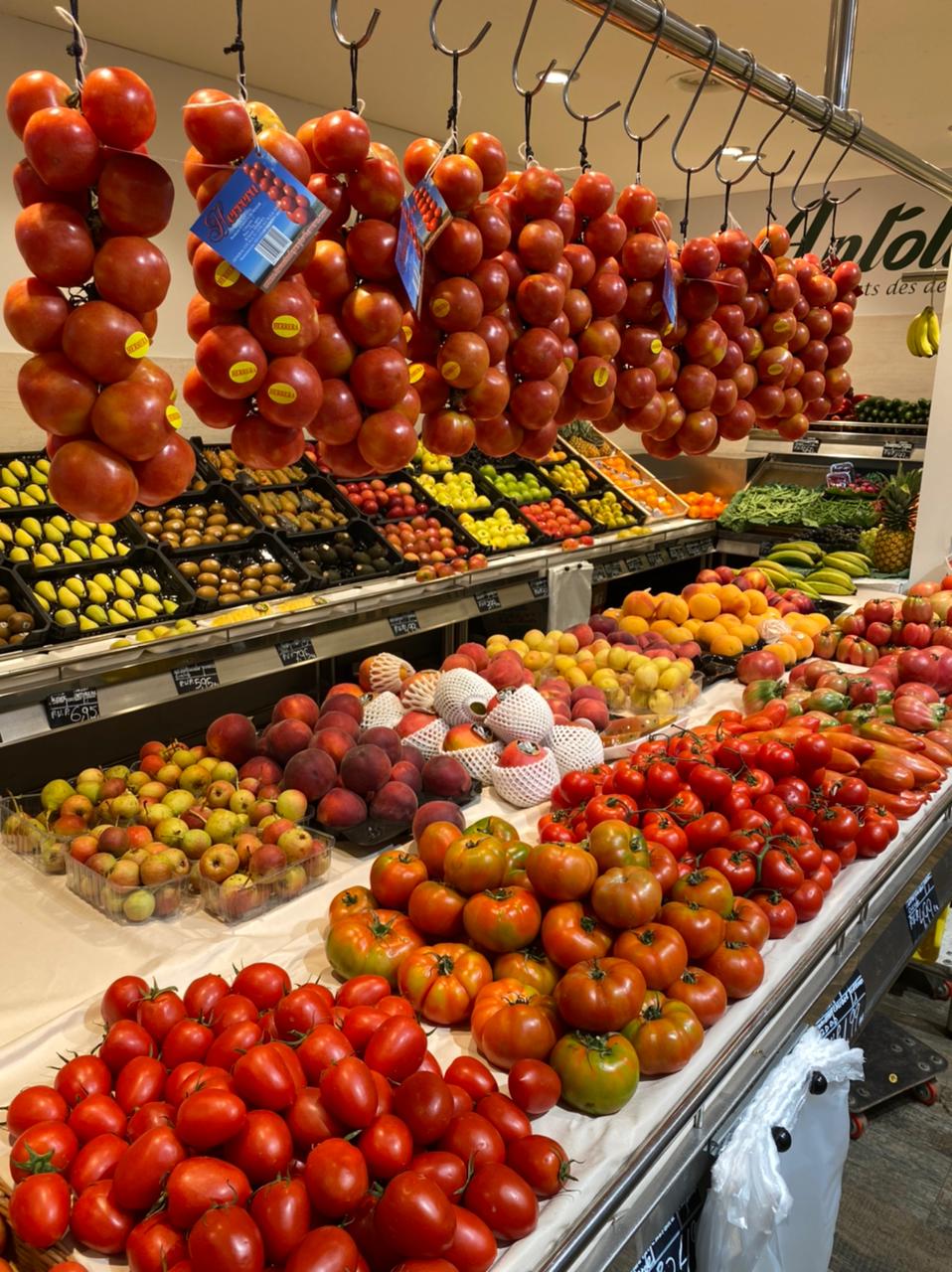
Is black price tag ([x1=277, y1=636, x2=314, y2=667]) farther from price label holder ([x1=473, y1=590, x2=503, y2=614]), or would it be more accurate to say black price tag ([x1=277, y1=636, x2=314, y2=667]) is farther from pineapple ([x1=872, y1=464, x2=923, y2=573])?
pineapple ([x1=872, y1=464, x2=923, y2=573])

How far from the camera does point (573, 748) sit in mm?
2520

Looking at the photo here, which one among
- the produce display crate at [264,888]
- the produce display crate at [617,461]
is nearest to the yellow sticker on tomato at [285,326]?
the produce display crate at [264,888]

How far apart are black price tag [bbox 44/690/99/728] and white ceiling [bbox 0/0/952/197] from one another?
255cm

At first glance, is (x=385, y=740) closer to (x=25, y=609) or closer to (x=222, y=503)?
(x=25, y=609)

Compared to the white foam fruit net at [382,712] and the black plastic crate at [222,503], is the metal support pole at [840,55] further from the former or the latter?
the black plastic crate at [222,503]

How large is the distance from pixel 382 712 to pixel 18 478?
2.30m

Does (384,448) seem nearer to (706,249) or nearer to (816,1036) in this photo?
(706,249)

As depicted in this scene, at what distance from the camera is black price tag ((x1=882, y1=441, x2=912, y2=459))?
5.52 m

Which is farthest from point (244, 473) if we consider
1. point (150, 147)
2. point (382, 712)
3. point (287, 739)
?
point (287, 739)

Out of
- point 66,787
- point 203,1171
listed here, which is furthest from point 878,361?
point 203,1171

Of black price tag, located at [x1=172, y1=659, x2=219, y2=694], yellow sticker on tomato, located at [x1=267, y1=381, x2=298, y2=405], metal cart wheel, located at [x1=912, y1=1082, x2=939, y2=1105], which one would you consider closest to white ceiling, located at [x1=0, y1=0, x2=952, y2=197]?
black price tag, located at [x1=172, y1=659, x2=219, y2=694]

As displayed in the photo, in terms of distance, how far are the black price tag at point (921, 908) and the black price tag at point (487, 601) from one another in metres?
2.61

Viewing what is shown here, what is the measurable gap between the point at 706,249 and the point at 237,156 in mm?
1227

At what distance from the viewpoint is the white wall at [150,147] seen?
3.92m
